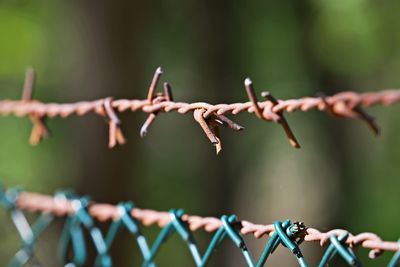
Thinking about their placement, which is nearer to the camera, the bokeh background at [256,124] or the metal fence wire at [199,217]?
the metal fence wire at [199,217]

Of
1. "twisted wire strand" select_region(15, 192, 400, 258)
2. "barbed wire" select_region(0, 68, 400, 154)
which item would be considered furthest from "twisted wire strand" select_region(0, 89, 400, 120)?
"twisted wire strand" select_region(15, 192, 400, 258)

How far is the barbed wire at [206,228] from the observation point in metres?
0.78

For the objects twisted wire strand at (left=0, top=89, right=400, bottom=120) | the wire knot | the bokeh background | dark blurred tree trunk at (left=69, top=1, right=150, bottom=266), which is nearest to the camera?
twisted wire strand at (left=0, top=89, right=400, bottom=120)

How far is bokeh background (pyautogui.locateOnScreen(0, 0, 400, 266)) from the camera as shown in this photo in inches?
253

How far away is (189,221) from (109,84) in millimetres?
2594

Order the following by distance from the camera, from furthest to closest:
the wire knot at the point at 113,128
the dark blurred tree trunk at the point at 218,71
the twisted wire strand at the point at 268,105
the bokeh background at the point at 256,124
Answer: the bokeh background at the point at 256,124 → the dark blurred tree trunk at the point at 218,71 → the wire knot at the point at 113,128 → the twisted wire strand at the point at 268,105

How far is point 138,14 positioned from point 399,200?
16.2ft

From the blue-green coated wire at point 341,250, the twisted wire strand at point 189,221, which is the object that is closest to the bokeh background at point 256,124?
the twisted wire strand at point 189,221

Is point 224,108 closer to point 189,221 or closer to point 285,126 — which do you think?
point 285,126

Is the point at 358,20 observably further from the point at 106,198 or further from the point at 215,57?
the point at 106,198

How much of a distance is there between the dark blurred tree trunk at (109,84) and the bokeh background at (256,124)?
2.05 meters

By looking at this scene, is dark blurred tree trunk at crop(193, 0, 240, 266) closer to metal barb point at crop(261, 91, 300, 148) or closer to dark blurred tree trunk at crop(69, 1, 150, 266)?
dark blurred tree trunk at crop(69, 1, 150, 266)

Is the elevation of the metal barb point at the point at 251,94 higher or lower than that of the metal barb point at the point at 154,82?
lower

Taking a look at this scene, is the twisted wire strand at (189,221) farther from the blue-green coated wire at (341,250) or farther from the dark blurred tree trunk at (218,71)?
the dark blurred tree trunk at (218,71)
